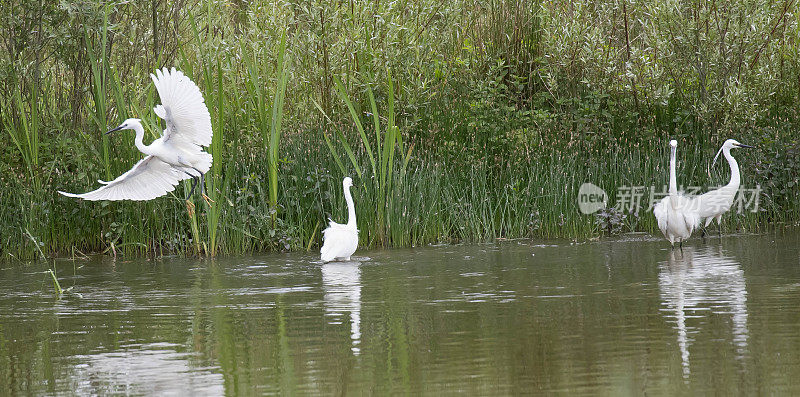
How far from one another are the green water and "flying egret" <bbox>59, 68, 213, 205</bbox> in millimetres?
746

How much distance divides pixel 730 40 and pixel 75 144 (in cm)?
720

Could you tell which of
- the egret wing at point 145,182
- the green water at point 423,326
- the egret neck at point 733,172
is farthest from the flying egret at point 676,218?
the egret wing at point 145,182

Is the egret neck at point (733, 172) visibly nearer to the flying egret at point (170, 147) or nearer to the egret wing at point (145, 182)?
the flying egret at point (170, 147)

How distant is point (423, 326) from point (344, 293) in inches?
59.0

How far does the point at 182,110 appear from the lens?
25.9ft

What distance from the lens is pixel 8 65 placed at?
1009 centimetres

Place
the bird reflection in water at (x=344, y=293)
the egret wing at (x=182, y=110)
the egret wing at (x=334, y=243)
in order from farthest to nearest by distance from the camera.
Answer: the egret wing at (x=334, y=243) → the egret wing at (x=182, y=110) → the bird reflection in water at (x=344, y=293)

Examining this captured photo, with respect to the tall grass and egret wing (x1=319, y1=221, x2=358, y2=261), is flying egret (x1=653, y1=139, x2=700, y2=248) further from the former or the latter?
egret wing (x1=319, y1=221, x2=358, y2=261)

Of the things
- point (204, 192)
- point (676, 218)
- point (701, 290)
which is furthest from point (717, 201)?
point (204, 192)

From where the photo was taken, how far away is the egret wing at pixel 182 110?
7.57 metres

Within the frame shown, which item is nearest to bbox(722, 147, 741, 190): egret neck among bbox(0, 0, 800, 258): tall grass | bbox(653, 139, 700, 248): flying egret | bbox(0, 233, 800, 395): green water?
bbox(0, 0, 800, 258): tall grass

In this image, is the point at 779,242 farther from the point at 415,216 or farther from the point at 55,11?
the point at 55,11

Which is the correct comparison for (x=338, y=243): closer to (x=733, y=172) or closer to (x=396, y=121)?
(x=396, y=121)

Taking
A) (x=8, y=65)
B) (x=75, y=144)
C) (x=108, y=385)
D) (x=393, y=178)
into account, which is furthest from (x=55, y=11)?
(x=108, y=385)
